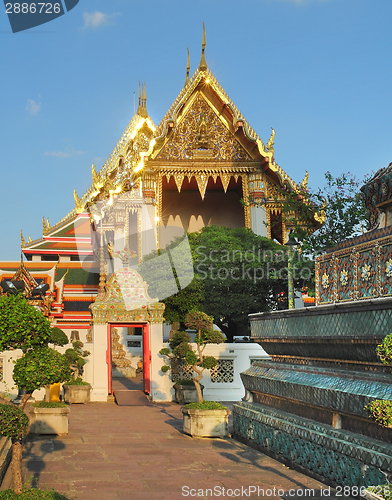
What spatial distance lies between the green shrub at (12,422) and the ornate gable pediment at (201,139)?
1796 cm

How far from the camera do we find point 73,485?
5816mm

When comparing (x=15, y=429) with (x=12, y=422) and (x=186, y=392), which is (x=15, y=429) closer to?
(x=12, y=422)

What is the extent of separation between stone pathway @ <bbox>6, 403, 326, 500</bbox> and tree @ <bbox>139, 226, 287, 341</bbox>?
6.55 metres

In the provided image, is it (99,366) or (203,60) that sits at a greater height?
(203,60)

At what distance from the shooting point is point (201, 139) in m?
21.7

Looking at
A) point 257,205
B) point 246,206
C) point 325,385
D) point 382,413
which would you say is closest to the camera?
point 382,413

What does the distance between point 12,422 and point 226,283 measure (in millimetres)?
12762

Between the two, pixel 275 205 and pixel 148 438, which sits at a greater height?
pixel 275 205

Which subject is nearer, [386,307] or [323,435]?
[386,307]

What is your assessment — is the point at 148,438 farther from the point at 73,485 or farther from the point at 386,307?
the point at 386,307

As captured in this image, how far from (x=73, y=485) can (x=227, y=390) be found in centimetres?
883

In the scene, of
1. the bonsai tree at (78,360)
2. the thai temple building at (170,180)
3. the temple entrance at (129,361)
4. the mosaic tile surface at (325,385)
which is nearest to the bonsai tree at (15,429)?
the mosaic tile surface at (325,385)

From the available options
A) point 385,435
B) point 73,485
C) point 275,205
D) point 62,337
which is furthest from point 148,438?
point 275,205

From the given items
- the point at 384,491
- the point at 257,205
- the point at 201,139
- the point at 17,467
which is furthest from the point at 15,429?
the point at 201,139
